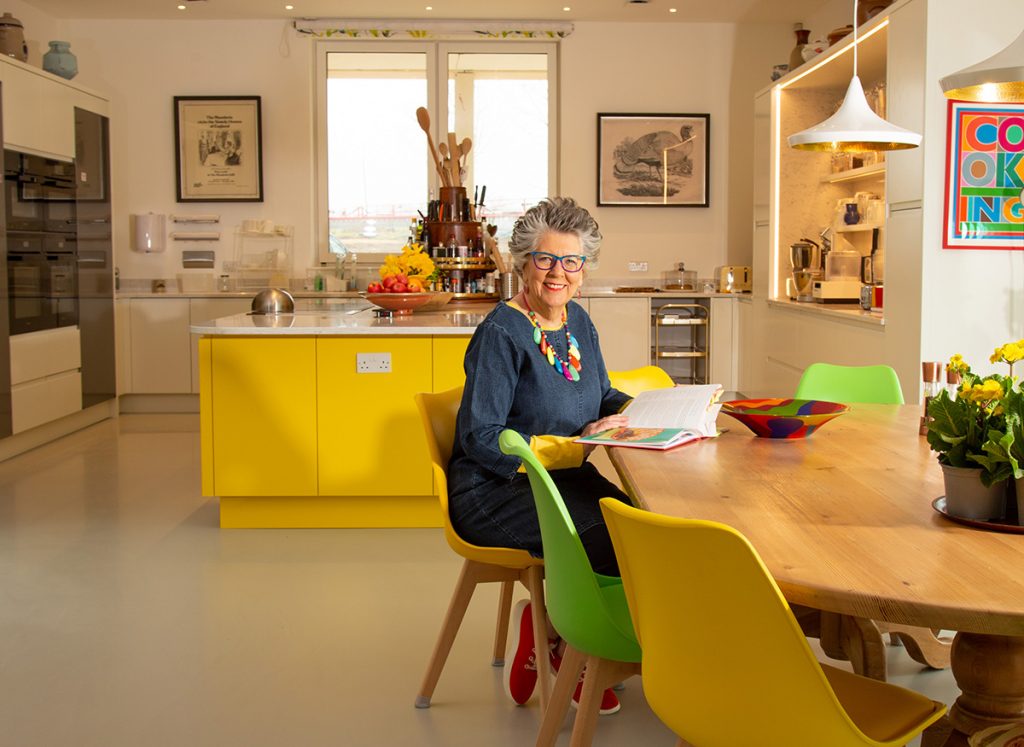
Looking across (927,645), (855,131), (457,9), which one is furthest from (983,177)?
(457,9)

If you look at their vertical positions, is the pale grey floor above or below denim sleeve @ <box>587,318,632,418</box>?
below

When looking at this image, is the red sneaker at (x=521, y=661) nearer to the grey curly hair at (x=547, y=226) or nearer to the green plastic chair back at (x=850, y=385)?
the grey curly hair at (x=547, y=226)

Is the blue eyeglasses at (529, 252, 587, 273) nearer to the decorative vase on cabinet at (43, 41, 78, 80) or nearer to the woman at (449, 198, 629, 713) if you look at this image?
the woman at (449, 198, 629, 713)

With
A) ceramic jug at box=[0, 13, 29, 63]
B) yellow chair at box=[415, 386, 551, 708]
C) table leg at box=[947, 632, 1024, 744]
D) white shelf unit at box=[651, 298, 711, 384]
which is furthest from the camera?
white shelf unit at box=[651, 298, 711, 384]

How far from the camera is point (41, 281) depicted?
21.7ft

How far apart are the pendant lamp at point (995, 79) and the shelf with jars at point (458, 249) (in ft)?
10.9

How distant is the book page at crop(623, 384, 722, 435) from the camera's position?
2637mm

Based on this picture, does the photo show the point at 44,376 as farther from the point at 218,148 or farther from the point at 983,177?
the point at 983,177

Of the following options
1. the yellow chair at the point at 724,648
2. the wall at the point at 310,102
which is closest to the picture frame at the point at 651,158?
the wall at the point at 310,102

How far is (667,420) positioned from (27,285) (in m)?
4.96

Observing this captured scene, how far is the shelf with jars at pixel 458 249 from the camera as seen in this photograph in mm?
5781

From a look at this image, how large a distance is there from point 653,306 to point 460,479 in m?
5.79

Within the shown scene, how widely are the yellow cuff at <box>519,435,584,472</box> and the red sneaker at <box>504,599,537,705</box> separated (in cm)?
39

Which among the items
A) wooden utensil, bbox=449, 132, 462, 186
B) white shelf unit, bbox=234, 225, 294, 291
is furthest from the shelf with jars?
white shelf unit, bbox=234, 225, 294, 291
